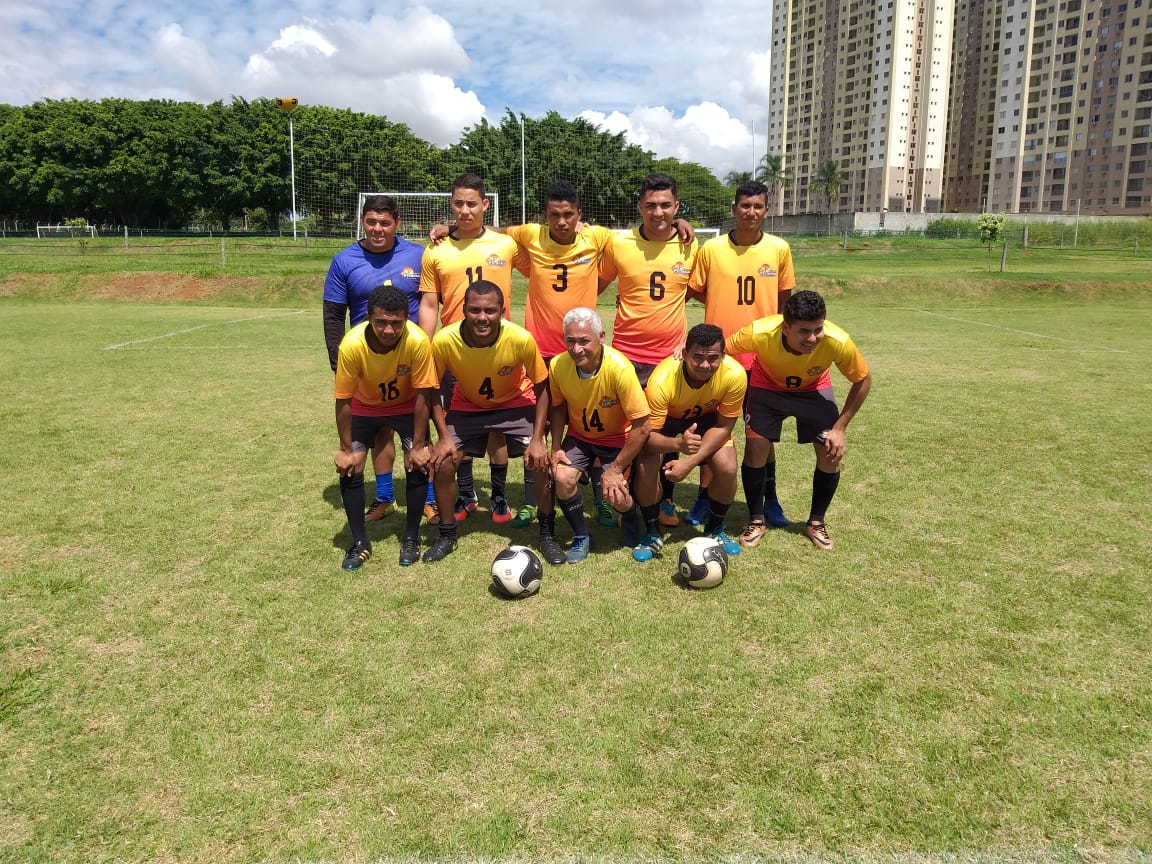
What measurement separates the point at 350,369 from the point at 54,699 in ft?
7.32

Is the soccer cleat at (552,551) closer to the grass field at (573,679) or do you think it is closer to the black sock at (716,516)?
the grass field at (573,679)

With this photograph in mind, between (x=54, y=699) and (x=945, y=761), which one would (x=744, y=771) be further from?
(x=54, y=699)

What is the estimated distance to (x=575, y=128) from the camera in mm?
54938

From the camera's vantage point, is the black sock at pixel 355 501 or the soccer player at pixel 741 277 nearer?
the black sock at pixel 355 501

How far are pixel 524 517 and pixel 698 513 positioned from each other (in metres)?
1.29

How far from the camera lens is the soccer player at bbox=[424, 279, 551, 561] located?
4595 mm

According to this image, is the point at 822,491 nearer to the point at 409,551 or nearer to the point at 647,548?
the point at 647,548

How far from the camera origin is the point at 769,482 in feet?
17.9

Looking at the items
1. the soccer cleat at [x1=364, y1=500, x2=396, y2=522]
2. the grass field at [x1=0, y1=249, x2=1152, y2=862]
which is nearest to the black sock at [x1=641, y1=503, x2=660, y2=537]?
the grass field at [x1=0, y1=249, x2=1152, y2=862]

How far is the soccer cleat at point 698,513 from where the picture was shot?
5552 mm

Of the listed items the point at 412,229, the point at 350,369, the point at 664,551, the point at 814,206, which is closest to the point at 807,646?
the point at 664,551

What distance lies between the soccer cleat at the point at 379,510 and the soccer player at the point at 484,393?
76 centimetres

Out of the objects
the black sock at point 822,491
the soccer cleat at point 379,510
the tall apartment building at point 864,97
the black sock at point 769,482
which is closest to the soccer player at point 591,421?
the black sock at point 769,482

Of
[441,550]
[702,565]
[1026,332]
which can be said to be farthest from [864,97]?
[441,550]
